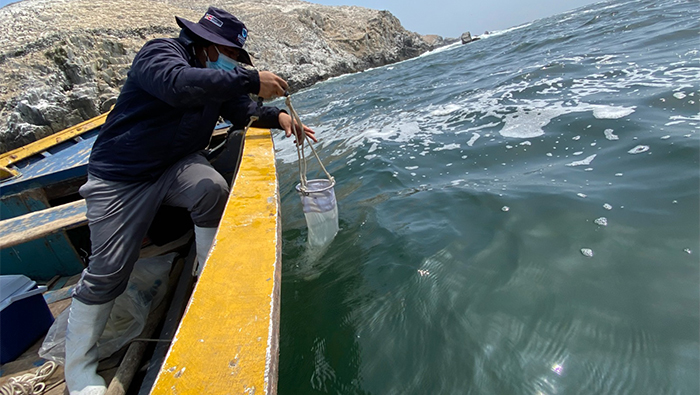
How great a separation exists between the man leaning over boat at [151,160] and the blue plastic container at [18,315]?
54 centimetres

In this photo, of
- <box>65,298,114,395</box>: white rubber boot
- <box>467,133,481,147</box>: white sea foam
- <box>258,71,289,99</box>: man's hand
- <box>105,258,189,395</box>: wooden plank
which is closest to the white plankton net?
<box>258,71,289,99</box>: man's hand

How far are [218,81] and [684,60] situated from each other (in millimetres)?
7372

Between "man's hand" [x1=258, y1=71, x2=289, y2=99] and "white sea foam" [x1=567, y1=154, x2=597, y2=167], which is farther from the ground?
"man's hand" [x1=258, y1=71, x2=289, y2=99]

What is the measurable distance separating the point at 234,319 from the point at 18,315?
168 centimetres

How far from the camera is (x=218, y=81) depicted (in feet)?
5.49

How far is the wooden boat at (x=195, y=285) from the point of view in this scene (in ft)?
3.04

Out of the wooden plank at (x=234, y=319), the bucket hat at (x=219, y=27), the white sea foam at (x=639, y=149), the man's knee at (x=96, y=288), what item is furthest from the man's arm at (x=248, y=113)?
the white sea foam at (x=639, y=149)

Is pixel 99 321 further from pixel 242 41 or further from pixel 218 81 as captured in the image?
pixel 242 41

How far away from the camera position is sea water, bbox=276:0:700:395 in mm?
1527

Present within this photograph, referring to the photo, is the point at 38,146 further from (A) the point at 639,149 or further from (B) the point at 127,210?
(A) the point at 639,149

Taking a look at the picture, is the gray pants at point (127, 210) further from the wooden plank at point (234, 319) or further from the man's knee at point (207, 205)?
the wooden plank at point (234, 319)

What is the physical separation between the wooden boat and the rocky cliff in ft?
41.4

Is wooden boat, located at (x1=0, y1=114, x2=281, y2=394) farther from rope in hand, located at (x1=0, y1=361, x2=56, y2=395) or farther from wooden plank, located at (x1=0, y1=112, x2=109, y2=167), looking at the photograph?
wooden plank, located at (x1=0, y1=112, x2=109, y2=167)

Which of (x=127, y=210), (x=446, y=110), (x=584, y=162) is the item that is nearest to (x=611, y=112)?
(x=584, y=162)
